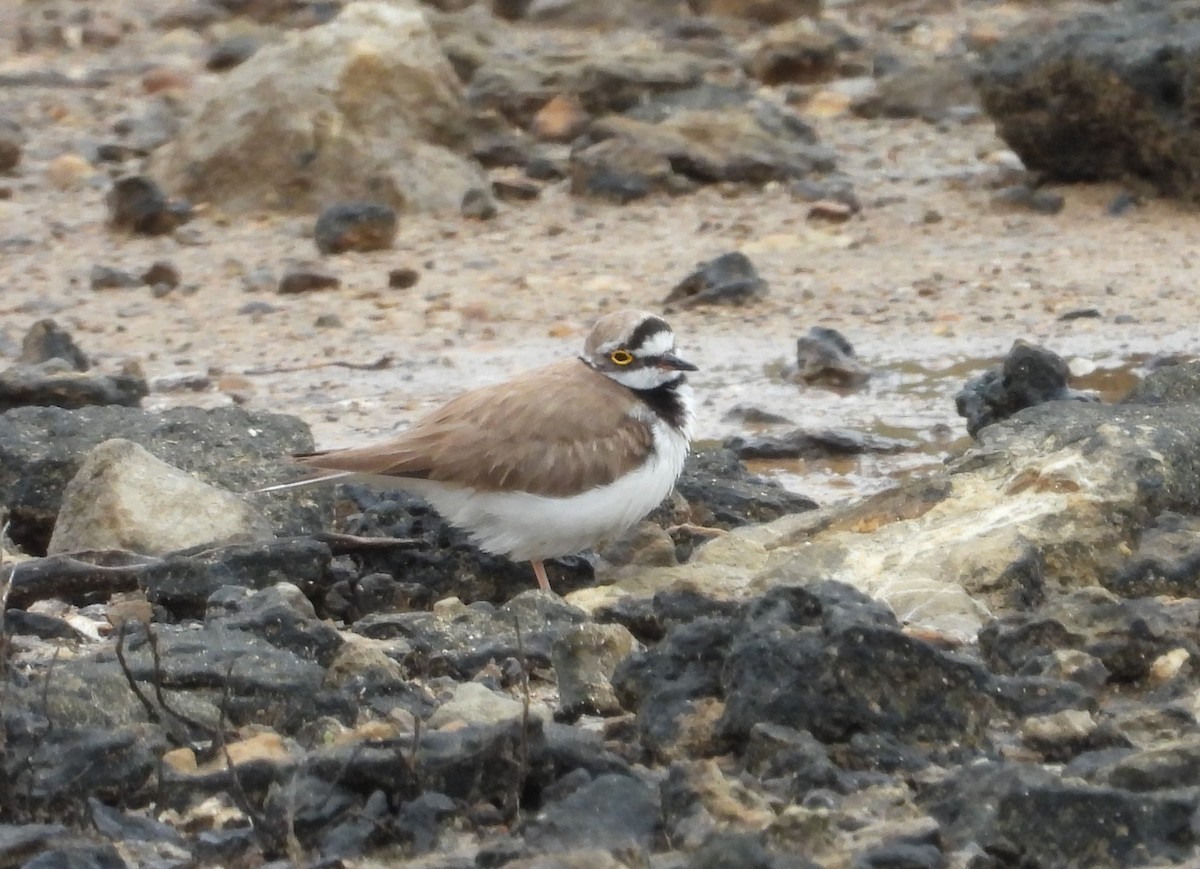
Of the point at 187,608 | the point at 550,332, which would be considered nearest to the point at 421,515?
the point at 187,608

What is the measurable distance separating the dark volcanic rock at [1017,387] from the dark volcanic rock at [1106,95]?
3576 millimetres

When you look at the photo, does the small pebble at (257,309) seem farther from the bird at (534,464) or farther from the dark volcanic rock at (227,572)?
the dark volcanic rock at (227,572)

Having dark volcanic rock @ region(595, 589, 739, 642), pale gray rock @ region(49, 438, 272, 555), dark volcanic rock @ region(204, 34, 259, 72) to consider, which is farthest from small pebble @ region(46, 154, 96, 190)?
dark volcanic rock @ region(595, 589, 739, 642)

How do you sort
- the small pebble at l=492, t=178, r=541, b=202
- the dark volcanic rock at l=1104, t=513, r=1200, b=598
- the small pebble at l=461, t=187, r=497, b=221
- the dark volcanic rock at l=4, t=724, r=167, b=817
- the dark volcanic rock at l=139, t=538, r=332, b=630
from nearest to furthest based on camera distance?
the dark volcanic rock at l=4, t=724, r=167, b=817
the dark volcanic rock at l=1104, t=513, r=1200, b=598
the dark volcanic rock at l=139, t=538, r=332, b=630
the small pebble at l=461, t=187, r=497, b=221
the small pebble at l=492, t=178, r=541, b=202

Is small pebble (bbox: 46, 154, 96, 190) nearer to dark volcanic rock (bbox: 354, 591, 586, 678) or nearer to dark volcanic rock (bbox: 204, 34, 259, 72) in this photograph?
dark volcanic rock (bbox: 204, 34, 259, 72)

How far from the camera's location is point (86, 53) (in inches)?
627

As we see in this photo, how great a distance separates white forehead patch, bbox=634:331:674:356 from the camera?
6637 mm

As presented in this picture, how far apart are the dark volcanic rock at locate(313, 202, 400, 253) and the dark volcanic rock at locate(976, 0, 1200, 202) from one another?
325cm

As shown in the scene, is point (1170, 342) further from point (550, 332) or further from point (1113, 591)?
point (1113, 591)

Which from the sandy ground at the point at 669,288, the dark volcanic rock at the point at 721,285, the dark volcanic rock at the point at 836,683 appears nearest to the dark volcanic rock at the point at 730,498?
the sandy ground at the point at 669,288

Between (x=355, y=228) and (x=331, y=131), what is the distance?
4.21 feet

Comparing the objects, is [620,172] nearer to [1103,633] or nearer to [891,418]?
[891,418]

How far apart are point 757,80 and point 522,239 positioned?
3619 millimetres

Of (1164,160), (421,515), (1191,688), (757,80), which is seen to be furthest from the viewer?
(757,80)
